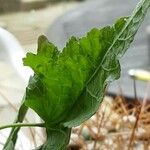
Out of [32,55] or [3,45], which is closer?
[32,55]

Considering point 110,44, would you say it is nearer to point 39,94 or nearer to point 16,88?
point 39,94

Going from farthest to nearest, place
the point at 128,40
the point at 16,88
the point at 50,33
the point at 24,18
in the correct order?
the point at 24,18 < the point at 50,33 < the point at 16,88 < the point at 128,40

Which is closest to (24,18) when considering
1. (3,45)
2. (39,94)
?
(3,45)

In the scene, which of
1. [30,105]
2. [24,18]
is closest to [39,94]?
[30,105]

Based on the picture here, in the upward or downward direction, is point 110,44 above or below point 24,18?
below

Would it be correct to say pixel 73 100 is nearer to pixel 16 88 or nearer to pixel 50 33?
pixel 16 88

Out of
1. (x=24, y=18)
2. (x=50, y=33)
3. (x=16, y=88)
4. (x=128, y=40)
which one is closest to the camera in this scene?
(x=128, y=40)

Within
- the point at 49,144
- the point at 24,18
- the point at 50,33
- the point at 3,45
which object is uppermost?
the point at 24,18
